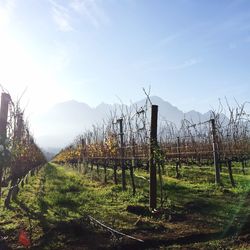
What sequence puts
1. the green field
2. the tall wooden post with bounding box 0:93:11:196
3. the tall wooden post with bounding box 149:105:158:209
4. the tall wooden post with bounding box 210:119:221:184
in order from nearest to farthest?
the green field → the tall wooden post with bounding box 0:93:11:196 → the tall wooden post with bounding box 149:105:158:209 → the tall wooden post with bounding box 210:119:221:184

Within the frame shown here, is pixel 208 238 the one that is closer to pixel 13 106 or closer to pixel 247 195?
pixel 247 195

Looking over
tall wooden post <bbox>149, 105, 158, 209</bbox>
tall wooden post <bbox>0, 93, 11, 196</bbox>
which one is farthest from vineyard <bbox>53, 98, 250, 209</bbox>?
tall wooden post <bbox>0, 93, 11, 196</bbox>

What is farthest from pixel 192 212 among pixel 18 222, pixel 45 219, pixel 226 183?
pixel 226 183

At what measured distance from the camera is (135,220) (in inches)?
368

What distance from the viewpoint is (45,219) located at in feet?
32.1

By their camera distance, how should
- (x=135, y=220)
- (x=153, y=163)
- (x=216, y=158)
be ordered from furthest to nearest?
(x=216, y=158) → (x=153, y=163) → (x=135, y=220)

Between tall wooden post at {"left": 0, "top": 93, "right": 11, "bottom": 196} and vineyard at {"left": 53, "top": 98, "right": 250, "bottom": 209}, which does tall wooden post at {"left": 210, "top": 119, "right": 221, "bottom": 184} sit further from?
tall wooden post at {"left": 0, "top": 93, "right": 11, "bottom": 196}

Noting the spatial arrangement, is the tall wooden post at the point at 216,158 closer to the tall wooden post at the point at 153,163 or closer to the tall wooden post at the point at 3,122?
the tall wooden post at the point at 153,163

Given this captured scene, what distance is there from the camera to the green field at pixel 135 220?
7.48 metres

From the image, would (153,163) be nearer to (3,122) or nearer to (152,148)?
(152,148)

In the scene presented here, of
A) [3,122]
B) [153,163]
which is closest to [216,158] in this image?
[153,163]

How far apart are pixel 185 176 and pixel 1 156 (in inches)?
524

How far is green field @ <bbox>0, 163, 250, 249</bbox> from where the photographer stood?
7484 millimetres

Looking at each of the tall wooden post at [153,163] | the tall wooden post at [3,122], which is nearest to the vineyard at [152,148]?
the tall wooden post at [153,163]
